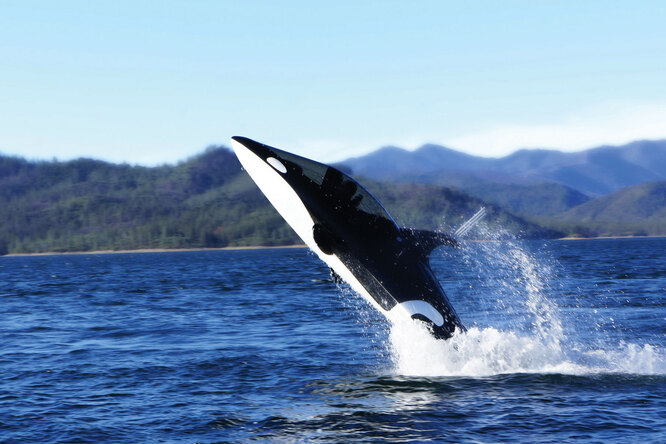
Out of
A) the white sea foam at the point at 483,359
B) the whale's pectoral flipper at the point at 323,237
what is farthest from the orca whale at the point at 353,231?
the white sea foam at the point at 483,359

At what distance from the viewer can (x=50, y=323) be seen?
41.4 metres

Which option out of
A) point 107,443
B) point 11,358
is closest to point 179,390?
point 107,443

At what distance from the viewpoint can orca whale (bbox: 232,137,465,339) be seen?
24.4 metres

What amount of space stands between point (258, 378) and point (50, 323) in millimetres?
20896

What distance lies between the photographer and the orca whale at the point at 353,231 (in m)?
24.4

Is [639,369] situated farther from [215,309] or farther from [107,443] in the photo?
[215,309]

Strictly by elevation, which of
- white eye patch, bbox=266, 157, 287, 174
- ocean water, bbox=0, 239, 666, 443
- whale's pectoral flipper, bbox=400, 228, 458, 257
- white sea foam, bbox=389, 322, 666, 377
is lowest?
ocean water, bbox=0, 239, 666, 443

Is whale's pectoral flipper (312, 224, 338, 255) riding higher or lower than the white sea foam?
higher

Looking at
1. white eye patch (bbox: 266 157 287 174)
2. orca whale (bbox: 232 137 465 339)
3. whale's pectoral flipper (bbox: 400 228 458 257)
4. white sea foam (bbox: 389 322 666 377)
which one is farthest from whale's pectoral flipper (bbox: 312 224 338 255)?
white sea foam (bbox: 389 322 666 377)

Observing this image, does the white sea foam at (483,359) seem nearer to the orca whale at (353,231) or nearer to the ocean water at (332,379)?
the ocean water at (332,379)

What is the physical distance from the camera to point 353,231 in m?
24.5

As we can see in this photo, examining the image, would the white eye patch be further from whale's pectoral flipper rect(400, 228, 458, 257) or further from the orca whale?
whale's pectoral flipper rect(400, 228, 458, 257)

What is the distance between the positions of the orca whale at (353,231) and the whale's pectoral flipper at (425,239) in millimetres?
369

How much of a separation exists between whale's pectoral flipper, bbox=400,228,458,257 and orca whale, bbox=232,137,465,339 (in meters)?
0.37
